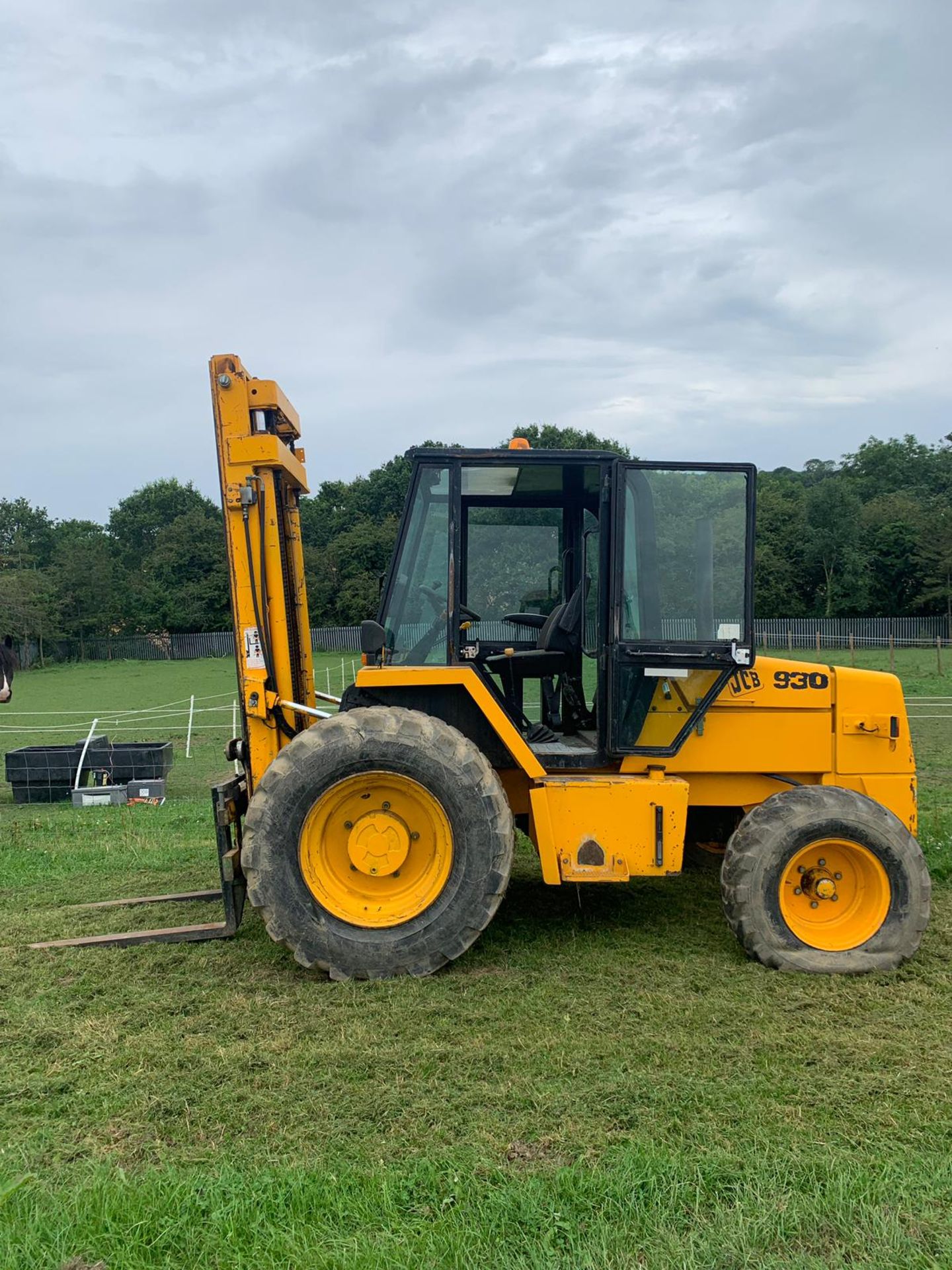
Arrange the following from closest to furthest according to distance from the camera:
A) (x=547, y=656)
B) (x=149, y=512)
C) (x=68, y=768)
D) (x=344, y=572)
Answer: (x=547, y=656) < (x=68, y=768) < (x=344, y=572) < (x=149, y=512)

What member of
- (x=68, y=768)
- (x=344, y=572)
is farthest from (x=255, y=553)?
(x=344, y=572)

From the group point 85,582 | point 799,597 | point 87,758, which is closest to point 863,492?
point 799,597

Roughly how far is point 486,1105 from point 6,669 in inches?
271

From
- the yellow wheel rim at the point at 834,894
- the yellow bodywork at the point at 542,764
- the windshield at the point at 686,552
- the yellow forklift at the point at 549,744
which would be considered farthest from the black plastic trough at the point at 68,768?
the yellow wheel rim at the point at 834,894

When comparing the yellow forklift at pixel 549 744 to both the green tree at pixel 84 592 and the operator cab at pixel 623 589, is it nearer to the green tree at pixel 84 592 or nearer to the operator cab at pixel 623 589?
the operator cab at pixel 623 589

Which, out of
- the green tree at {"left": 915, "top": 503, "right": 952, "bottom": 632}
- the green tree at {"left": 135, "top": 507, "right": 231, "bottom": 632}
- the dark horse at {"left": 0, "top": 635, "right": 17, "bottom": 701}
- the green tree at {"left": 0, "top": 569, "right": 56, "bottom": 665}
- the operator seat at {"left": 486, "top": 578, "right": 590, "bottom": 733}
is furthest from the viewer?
the green tree at {"left": 135, "top": 507, "right": 231, "bottom": 632}

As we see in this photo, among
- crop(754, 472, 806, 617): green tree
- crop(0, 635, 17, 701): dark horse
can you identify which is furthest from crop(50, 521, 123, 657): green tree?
crop(0, 635, 17, 701): dark horse

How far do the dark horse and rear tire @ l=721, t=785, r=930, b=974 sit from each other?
6.18m

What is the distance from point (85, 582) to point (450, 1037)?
59.5 m

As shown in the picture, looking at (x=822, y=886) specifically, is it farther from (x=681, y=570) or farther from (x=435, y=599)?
(x=435, y=599)

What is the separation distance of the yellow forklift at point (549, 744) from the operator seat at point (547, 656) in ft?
0.06

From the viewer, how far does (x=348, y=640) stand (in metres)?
34.2

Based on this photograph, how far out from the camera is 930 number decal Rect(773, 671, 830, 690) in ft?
18.1

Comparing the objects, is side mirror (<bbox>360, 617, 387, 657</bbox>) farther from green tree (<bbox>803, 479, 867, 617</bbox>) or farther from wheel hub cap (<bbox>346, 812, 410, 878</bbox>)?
green tree (<bbox>803, 479, 867, 617</bbox>)
